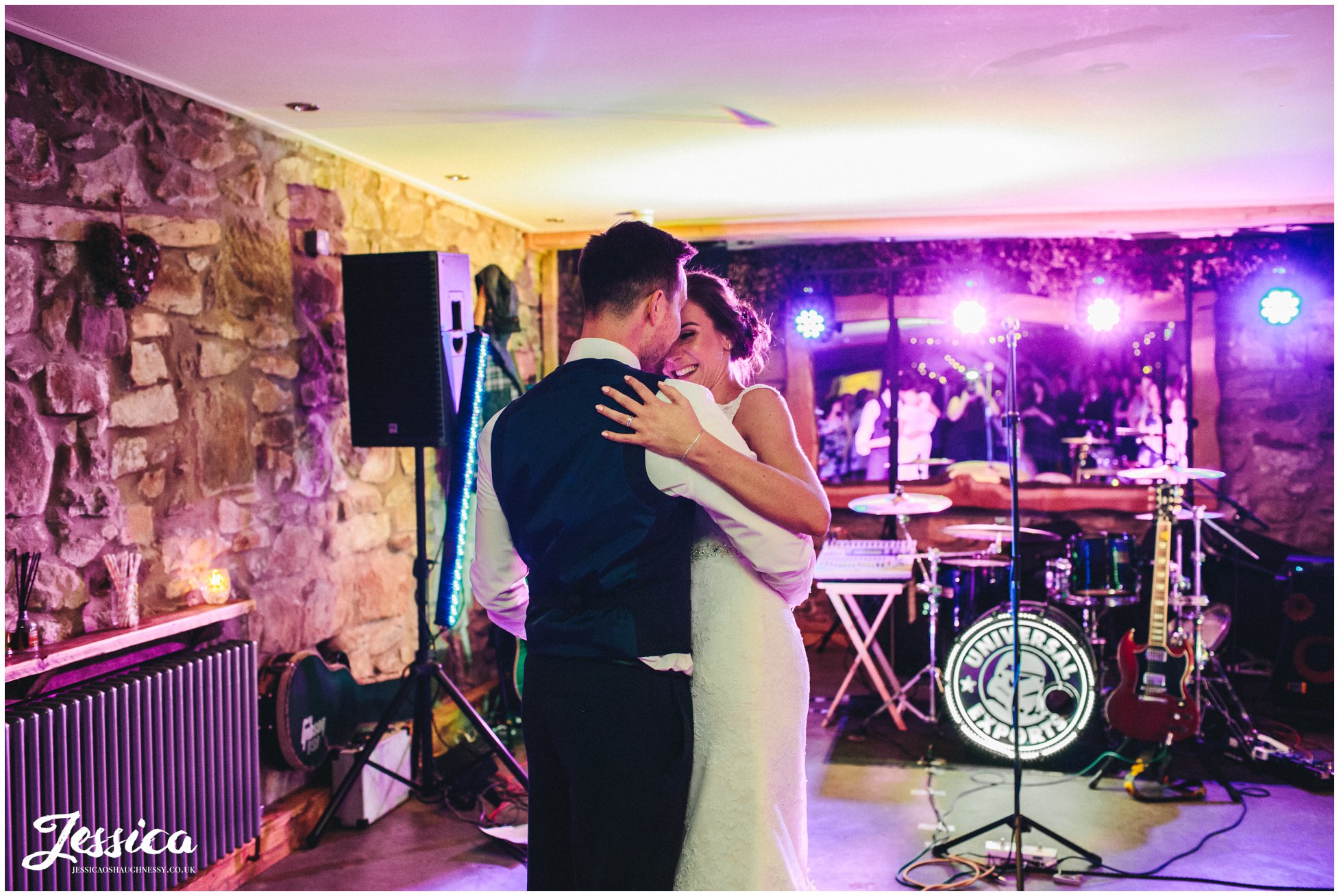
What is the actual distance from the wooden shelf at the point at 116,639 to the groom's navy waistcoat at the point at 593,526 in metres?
1.68

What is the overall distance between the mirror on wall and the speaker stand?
3.59 m

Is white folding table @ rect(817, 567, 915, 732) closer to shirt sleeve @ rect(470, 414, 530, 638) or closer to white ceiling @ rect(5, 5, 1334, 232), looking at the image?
white ceiling @ rect(5, 5, 1334, 232)

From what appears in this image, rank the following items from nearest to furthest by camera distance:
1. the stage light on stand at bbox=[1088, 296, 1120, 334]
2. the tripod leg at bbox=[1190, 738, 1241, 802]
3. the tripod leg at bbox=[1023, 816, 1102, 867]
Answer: the tripod leg at bbox=[1023, 816, 1102, 867]
the tripod leg at bbox=[1190, 738, 1241, 802]
the stage light on stand at bbox=[1088, 296, 1120, 334]

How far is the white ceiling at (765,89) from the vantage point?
278cm

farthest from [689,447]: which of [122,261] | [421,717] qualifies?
[421,717]

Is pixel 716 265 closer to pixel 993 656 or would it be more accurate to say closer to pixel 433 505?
pixel 433 505

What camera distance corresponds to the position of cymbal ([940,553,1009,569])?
5.04 metres

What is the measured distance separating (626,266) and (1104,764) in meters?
3.82

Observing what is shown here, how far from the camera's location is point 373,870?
11.9 ft

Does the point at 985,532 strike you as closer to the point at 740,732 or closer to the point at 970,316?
the point at 970,316

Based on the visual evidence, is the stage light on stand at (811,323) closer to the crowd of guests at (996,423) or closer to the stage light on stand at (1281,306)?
the crowd of guests at (996,423)

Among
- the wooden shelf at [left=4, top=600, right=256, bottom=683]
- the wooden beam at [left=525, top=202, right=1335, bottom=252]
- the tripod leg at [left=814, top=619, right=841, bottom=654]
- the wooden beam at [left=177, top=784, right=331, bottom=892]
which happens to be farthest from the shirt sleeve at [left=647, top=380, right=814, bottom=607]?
the tripod leg at [left=814, top=619, right=841, bottom=654]

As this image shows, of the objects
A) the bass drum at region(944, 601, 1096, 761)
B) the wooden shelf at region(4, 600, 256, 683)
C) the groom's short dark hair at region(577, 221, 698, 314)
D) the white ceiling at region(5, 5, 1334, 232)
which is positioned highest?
the white ceiling at region(5, 5, 1334, 232)

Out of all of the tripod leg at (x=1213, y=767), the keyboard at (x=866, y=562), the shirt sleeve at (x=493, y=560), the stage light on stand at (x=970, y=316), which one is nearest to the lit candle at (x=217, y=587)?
the shirt sleeve at (x=493, y=560)
